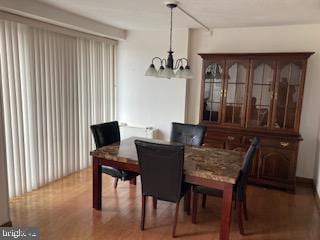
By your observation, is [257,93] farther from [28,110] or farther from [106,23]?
[28,110]

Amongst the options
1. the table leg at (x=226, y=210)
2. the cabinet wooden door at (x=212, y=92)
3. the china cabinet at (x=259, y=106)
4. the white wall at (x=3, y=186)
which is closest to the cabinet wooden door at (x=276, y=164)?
the china cabinet at (x=259, y=106)

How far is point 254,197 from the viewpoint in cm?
353

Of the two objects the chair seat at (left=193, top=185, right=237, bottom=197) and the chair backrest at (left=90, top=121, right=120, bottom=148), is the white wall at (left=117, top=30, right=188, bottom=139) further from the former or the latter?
the chair seat at (left=193, top=185, right=237, bottom=197)

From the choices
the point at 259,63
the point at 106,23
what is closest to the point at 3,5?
the point at 106,23

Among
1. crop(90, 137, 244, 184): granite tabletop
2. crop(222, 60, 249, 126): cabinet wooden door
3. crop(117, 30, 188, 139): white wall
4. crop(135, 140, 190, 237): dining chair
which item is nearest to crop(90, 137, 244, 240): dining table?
crop(90, 137, 244, 184): granite tabletop

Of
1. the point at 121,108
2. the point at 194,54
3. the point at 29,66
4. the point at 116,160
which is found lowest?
the point at 116,160

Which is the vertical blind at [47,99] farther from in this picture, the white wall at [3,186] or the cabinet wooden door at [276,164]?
the cabinet wooden door at [276,164]

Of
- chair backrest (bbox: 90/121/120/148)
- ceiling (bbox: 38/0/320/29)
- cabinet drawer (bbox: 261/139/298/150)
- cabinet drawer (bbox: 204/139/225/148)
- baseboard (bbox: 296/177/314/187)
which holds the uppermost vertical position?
ceiling (bbox: 38/0/320/29)

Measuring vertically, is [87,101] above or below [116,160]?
above

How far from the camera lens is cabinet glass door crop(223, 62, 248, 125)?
3908mm

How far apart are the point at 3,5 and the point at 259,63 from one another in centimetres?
319

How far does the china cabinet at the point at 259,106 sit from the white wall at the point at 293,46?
348 millimetres

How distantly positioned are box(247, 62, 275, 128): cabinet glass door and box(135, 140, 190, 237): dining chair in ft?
5.94

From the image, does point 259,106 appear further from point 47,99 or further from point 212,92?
point 47,99
